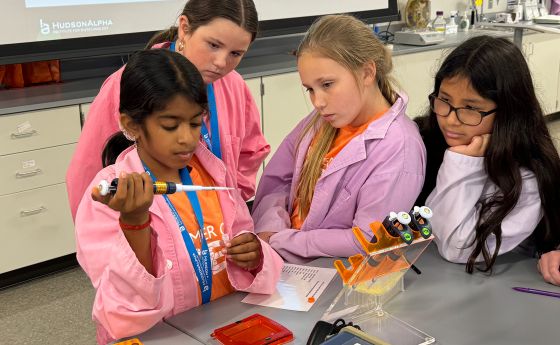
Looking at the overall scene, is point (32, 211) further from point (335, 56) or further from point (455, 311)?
point (455, 311)

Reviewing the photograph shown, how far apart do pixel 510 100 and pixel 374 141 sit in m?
0.34

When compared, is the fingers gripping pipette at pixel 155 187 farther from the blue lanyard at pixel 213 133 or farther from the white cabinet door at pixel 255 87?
the white cabinet door at pixel 255 87

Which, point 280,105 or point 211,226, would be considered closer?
point 211,226

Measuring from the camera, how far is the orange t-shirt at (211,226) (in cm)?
140

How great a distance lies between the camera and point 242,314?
1.32 m

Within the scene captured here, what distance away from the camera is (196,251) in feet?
4.50

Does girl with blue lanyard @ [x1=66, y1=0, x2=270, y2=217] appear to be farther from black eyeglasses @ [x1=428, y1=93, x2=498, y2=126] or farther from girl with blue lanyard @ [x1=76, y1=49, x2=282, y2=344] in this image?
black eyeglasses @ [x1=428, y1=93, x2=498, y2=126]

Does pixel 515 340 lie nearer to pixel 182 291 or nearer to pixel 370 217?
pixel 370 217

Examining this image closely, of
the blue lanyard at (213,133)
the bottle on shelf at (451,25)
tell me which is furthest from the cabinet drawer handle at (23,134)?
the bottle on shelf at (451,25)

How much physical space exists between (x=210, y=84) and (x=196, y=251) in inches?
21.5

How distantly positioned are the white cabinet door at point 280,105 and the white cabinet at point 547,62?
2325 millimetres

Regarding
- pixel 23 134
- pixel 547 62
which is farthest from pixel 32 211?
pixel 547 62

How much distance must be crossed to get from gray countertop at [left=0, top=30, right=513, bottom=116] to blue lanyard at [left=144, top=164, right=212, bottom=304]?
5.58 ft

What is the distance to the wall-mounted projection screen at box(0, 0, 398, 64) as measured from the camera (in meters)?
3.01
